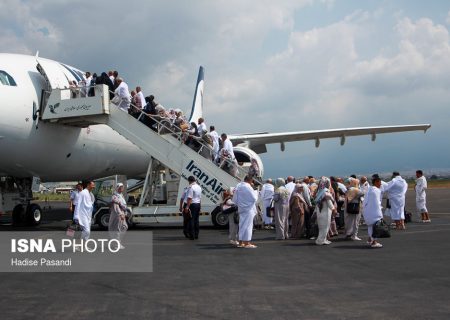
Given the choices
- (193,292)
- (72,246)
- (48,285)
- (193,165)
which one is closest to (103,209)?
(193,165)

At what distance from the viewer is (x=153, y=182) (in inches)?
695

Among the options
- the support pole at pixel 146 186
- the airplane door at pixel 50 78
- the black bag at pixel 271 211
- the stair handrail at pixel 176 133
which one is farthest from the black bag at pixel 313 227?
the airplane door at pixel 50 78

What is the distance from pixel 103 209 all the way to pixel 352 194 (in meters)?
8.22

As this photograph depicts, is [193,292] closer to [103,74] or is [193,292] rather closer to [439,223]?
[103,74]

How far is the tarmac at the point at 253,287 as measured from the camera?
5652 mm

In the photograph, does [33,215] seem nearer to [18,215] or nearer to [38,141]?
[18,215]

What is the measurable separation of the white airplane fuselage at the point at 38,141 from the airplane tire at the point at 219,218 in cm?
436

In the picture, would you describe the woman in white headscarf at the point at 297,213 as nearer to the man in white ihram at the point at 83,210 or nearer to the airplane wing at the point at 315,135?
the man in white ihram at the point at 83,210

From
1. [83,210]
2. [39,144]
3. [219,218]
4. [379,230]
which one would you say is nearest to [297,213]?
[379,230]

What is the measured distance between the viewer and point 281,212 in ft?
44.1

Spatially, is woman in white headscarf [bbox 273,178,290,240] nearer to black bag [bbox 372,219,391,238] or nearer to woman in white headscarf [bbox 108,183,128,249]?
black bag [bbox 372,219,391,238]

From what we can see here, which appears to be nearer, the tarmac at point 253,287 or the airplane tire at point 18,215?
the tarmac at point 253,287

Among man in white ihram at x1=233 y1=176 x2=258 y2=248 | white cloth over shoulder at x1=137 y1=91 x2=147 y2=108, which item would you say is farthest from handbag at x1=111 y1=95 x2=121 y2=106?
man in white ihram at x1=233 y1=176 x2=258 y2=248

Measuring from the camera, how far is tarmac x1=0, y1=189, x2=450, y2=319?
18.5ft
